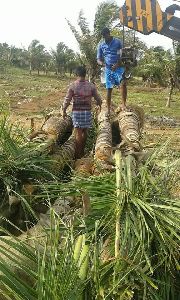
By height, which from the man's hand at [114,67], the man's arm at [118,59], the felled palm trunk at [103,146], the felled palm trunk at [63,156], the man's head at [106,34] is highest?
the man's head at [106,34]

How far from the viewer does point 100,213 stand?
3.26m

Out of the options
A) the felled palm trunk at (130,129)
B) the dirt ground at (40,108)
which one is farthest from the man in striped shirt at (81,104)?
the dirt ground at (40,108)

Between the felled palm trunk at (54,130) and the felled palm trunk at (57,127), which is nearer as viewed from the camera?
the felled palm trunk at (54,130)

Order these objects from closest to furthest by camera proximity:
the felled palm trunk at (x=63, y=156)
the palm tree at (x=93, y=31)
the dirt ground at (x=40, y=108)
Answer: the felled palm trunk at (x=63, y=156) < the dirt ground at (x=40, y=108) < the palm tree at (x=93, y=31)

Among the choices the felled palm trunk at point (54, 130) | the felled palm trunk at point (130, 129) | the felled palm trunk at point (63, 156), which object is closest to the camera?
the felled palm trunk at point (63, 156)

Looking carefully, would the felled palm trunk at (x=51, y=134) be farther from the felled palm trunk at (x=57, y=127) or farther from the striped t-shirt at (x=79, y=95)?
the striped t-shirt at (x=79, y=95)

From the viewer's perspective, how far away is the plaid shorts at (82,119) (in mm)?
6562

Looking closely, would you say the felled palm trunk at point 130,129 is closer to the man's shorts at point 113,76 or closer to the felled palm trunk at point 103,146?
the felled palm trunk at point 103,146

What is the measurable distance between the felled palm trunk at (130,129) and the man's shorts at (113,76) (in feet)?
2.49

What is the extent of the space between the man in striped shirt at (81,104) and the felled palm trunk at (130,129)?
1.74ft

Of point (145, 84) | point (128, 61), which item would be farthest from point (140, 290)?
point (145, 84)

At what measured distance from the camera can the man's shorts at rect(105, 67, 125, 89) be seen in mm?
7562

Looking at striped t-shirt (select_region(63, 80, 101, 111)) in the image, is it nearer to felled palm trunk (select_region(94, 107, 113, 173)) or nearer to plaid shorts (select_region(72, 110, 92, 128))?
plaid shorts (select_region(72, 110, 92, 128))

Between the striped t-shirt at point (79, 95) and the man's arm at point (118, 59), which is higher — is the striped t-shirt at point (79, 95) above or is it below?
below
